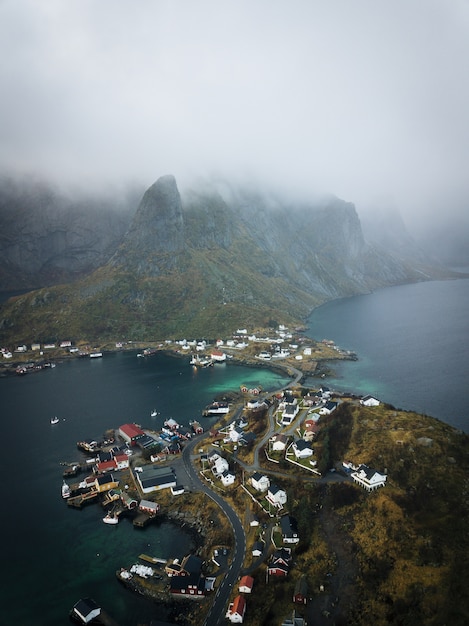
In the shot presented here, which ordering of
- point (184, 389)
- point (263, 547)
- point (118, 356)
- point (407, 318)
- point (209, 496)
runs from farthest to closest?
point (407, 318)
point (118, 356)
point (184, 389)
point (209, 496)
point (263, 547)

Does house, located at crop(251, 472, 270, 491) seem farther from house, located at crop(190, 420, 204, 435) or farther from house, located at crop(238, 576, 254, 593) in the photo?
house, located at crop(190, 420, 204, 435)

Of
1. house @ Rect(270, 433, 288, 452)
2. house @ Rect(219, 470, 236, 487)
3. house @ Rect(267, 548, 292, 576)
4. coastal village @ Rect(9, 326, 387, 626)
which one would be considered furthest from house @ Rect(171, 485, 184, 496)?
house @ Rect(267, 548, 292, 576)

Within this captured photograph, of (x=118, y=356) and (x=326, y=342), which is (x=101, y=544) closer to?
(x=118, y=356)

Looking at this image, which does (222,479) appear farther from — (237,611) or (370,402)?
(370,402)

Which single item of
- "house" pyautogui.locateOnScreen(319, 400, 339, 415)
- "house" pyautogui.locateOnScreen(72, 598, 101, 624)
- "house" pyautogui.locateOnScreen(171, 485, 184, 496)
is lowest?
"house" pyautogui.locateOnScreen(171, 485, 184, 496)

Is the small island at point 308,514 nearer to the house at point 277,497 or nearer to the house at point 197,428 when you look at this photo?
the house at point 277,497

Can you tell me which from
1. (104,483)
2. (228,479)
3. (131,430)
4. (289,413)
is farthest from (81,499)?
(289,413)

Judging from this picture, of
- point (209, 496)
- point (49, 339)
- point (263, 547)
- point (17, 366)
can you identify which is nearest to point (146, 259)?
point (49, 339)
